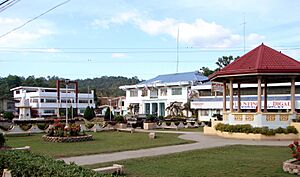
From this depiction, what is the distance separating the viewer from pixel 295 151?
1103 centimetres

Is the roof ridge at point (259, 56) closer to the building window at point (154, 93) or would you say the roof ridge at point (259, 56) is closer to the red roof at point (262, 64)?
the red roof at point (262, 64)

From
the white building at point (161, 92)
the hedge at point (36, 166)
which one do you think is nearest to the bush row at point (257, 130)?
the hedge at point (36, 166)

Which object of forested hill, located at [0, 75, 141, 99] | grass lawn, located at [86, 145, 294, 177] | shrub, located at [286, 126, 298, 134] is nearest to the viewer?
grass lawn, located at [86, 145, 294, 177]

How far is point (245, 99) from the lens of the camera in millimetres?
48688

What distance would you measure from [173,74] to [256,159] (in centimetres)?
5590

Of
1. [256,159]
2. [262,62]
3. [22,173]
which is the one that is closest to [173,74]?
[262,62]

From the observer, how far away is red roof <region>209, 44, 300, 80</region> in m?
23.6

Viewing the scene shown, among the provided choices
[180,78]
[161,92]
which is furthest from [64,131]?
[180,78]

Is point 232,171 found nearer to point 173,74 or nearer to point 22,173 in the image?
point 22,173

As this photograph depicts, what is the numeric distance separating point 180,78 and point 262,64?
41.2 m

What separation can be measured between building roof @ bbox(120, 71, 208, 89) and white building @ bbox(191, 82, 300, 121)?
2627 millimetres

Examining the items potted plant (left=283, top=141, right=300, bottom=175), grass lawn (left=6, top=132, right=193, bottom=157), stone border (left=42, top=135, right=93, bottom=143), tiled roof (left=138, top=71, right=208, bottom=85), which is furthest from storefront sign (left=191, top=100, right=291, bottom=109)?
potted plant (left=283, top=141, right=300, bottom=175)

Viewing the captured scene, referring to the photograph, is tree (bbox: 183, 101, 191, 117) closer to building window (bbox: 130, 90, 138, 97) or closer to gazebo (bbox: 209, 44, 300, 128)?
building window (bbox: 130, 90, 138, 97)

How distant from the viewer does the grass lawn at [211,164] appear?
10.9 m
